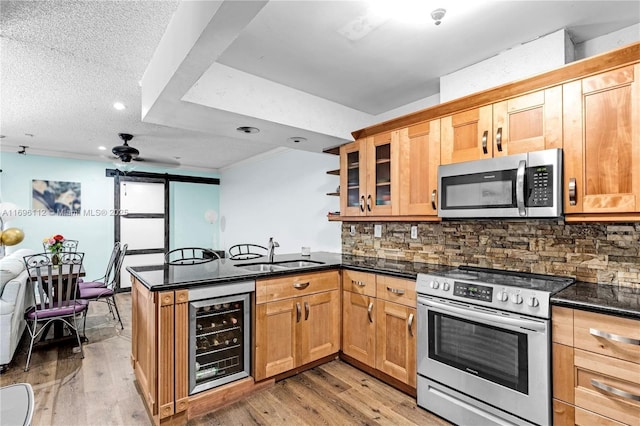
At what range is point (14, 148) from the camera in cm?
515

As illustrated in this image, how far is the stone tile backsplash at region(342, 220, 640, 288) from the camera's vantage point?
2008 millimetres

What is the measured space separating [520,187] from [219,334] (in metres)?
2.31

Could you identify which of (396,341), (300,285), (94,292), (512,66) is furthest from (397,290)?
(94,292)

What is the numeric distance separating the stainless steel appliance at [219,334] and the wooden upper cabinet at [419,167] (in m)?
1.51

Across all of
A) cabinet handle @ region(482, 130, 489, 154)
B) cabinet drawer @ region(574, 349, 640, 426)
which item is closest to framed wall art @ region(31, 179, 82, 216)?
cabinet handle @ region(482, 130, 489, 154)

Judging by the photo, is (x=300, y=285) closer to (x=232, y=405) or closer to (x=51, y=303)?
(x=232, y=405)

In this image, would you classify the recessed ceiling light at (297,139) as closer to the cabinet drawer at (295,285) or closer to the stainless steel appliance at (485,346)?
the cabinet drawer at (295,285)

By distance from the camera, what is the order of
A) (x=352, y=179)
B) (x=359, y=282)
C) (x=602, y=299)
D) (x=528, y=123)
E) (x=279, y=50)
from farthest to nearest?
(x=352, y=179)
(x=359, y=282)
(x=279, y=50)
(x=528, y=123)
(x=602, y=299)

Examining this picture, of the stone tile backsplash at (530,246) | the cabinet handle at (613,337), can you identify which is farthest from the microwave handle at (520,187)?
the cabinet handle at (613,337)

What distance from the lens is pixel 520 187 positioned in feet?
6.72

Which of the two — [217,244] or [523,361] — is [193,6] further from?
[217,244]

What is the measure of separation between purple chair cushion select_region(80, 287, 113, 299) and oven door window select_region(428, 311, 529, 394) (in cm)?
378

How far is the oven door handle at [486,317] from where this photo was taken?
178 cm

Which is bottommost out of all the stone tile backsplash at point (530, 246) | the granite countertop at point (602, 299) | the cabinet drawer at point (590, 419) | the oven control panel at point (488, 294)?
the cabinet drawer at point (590, 419)
